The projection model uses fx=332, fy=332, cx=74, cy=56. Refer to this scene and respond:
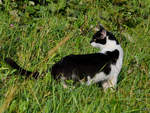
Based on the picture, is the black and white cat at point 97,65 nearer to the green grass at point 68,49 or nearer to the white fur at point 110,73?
the white fur at point 110,73

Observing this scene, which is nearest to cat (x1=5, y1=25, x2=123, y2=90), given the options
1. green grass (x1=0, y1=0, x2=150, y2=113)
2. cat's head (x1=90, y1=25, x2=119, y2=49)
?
cat's head (x1=90, y1=25, x2=119, y2=49)

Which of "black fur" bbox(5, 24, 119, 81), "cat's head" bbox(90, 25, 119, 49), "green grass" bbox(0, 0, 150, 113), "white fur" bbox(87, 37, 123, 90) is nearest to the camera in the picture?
"green grass" bbox(0, 0, 150, 113)

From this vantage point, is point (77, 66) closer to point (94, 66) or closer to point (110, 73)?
point (94, 66)

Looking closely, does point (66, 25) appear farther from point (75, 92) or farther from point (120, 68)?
point (75, 92)

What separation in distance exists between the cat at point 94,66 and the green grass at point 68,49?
0.35 ft

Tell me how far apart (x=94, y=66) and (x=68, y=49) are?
0.86 metres

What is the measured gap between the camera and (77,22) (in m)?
5.13

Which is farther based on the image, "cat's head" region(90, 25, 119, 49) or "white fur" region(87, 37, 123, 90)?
"cat's head" region(90, 25, 119, 49)

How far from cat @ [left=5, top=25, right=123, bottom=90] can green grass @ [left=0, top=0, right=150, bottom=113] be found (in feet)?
0.35

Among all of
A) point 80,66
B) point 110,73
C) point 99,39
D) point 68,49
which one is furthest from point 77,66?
point 99,39

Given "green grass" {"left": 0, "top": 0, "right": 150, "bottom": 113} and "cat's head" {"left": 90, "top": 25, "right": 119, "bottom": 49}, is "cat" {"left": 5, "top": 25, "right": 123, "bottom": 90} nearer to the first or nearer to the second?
"cat's head" {"left": 90, "top": 25, "right": 119, "bottom": 49}

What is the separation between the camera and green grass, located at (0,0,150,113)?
9.55ft

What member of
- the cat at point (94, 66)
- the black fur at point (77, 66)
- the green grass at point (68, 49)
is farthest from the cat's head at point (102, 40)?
the black fur at point (77, 66)

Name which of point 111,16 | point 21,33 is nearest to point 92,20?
point 111,16
